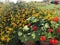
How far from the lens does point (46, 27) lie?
4570mm

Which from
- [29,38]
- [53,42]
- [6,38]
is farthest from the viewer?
[6,38]

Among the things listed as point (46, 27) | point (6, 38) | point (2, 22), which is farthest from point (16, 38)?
point (46, 27)

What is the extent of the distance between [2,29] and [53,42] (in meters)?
1.53

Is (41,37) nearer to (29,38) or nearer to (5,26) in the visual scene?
(29,38)

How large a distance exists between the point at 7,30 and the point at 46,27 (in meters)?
1.08

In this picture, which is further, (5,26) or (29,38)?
(5,26)

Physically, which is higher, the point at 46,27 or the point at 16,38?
the point at 46,27

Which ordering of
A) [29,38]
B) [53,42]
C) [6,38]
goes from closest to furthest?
[53,42], [29,38], [6,38]

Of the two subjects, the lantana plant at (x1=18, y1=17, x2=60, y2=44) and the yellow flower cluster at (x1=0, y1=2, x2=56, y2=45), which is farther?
the yellow flower cluster at (x1=0, y1=2, x2=56, y2=45)

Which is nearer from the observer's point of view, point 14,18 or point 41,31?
point 41,31

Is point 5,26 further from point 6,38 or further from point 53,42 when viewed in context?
point 53,42

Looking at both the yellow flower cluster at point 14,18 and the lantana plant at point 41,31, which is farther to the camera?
the yellow flower cluster at point 14,18

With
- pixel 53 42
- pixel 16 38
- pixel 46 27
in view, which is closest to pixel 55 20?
pixel 46 27

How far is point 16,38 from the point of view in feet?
16.9
